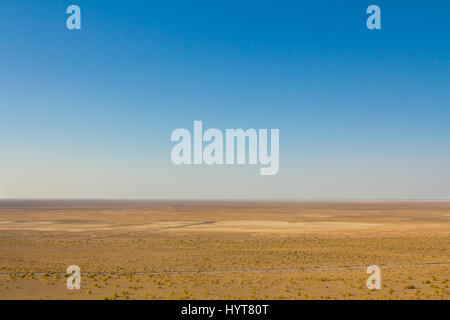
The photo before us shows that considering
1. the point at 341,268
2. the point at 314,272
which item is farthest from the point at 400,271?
the point at 314,272

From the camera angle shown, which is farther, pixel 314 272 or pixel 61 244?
pixel 61 244
